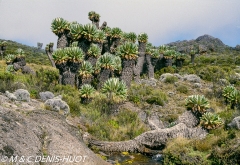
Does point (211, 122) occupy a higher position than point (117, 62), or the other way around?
point (117, 62)

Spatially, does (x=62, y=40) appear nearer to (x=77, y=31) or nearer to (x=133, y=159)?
(x=77, y=31)

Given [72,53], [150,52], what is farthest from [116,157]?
[150,52]

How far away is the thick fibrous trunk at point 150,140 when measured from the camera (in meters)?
14.6

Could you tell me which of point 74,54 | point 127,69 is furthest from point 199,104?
point 74,54

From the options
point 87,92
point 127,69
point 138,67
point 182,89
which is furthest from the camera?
point 138,67

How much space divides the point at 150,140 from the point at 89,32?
40.8 ft

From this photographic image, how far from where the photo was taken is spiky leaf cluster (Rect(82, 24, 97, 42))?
24031mm

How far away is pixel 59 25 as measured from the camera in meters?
26.2

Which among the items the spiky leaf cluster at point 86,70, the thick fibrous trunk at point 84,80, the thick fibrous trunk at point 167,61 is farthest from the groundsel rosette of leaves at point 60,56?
the thick fibrous trunk at point 167,61

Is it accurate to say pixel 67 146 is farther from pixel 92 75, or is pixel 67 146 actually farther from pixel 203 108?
pixel 92 75

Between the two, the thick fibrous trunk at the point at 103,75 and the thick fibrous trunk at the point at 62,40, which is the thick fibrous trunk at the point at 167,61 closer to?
the thick fibrous trunk at the point at 62,40

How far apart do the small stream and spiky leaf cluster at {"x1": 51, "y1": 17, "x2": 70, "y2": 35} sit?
51.6ft

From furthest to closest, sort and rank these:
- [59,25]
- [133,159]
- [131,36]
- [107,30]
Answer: [131,36], [107,30], [59,25], [133,159]

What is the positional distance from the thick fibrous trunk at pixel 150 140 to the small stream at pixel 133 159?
382 millimetres
